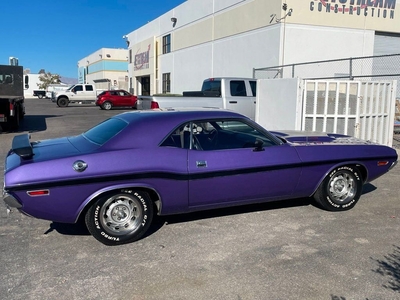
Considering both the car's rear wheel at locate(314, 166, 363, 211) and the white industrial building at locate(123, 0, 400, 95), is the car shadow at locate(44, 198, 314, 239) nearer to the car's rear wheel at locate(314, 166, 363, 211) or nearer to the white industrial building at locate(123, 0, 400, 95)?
the car's rear wheel at locate(314, 166, 363, 211)

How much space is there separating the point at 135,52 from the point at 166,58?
10.1m

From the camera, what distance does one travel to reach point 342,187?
16.7 ft

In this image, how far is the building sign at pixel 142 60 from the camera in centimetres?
3625

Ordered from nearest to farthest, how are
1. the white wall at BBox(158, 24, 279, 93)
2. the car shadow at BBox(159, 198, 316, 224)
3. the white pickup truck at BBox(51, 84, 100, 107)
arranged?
the car shadow at BBox(159, 198, 316, 224) → the white wall at BBox(158, 24, 279, 93) → the white pickup truck at BBox(51, 84, 100, 107)

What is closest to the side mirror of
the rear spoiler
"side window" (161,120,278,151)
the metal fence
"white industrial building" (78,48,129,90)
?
"side window" (161,120,278,151)

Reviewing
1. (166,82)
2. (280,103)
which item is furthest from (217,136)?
(166,82)

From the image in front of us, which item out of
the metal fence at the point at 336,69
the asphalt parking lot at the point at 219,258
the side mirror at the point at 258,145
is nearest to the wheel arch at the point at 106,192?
the asphalt parking lot at the point at 219,258

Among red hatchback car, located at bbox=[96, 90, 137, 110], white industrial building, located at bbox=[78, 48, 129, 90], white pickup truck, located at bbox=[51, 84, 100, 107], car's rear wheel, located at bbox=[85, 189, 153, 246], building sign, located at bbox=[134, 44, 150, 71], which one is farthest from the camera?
white industrial building, located at bbox=[78, 48, 129, 90]

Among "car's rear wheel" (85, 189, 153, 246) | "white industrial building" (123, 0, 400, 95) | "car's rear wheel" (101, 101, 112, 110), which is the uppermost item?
"white industrial building" (123, 0, 400, 95)

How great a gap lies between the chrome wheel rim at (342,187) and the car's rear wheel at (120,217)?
255 cm

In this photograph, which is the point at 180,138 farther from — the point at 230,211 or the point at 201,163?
the point at 230,211

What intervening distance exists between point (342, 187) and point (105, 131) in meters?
3.26

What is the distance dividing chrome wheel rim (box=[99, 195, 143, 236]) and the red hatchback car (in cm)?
2711

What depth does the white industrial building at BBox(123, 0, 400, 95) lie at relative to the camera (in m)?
17.0
